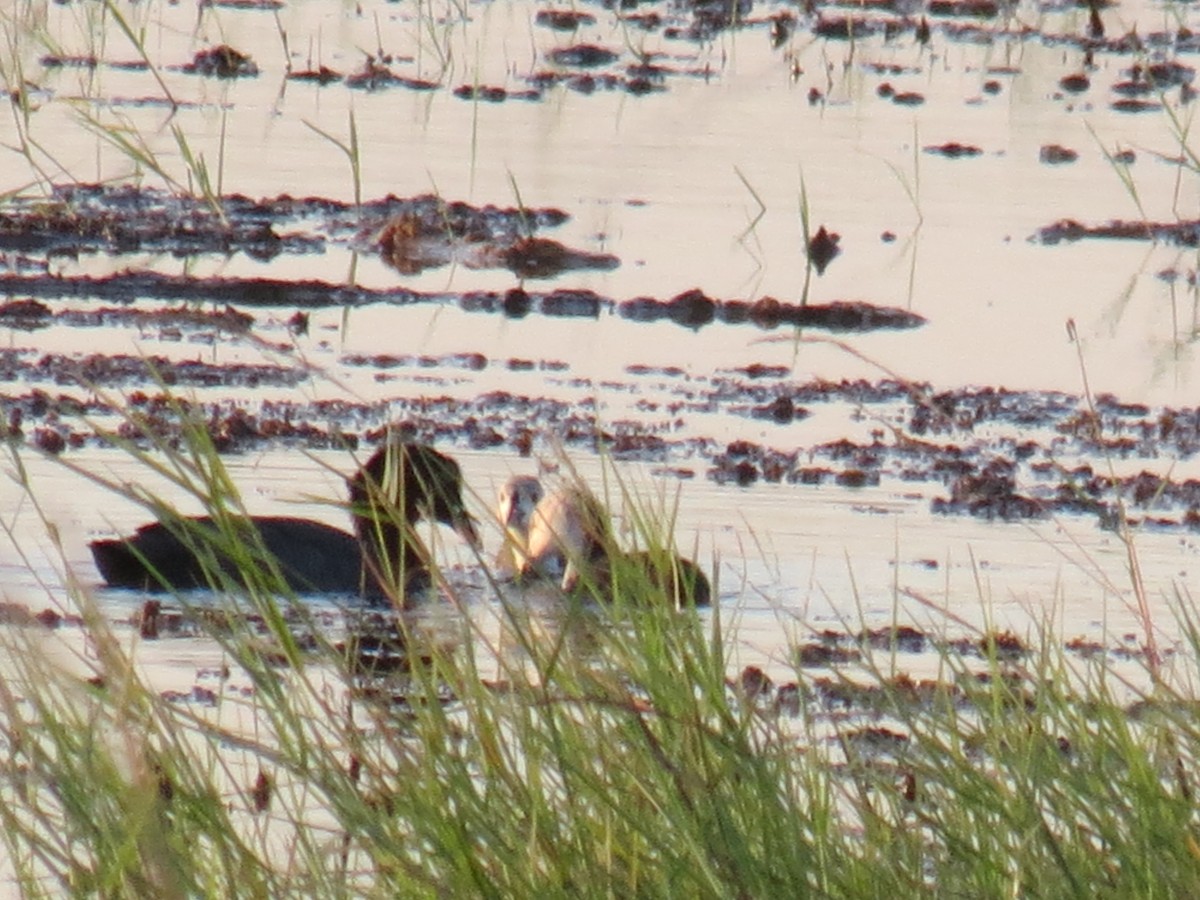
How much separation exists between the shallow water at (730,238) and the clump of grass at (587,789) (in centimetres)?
60

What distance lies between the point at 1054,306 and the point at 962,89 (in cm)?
509

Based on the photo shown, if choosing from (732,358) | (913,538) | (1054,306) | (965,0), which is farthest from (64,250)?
Answer: (965,0)

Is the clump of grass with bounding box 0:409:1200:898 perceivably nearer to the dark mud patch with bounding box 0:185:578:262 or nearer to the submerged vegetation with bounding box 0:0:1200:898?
the submerged vegetation with bounding box 0:0:1200:898

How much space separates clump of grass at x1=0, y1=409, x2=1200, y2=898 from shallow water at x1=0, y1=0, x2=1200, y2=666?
603 mm

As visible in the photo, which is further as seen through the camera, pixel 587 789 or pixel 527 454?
pixel 527 454

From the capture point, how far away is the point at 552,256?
1173 cm

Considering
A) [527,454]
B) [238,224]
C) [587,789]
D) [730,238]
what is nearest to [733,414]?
[527,454]

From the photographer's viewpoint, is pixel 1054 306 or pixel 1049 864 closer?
pixel 1049 864

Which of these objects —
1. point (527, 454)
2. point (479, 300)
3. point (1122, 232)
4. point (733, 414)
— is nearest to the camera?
point (527, 454)

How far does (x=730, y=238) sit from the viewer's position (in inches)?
485

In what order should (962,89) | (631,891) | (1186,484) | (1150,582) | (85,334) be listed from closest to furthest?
(631,891) → (1150,582) → (1186,484) → (85,334) → (962,89)

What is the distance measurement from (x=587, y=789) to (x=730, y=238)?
29.4 feet

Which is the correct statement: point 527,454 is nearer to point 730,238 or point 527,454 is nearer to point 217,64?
point 730,238

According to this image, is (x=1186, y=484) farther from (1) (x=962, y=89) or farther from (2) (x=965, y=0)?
(2) (x=965, y=0)
